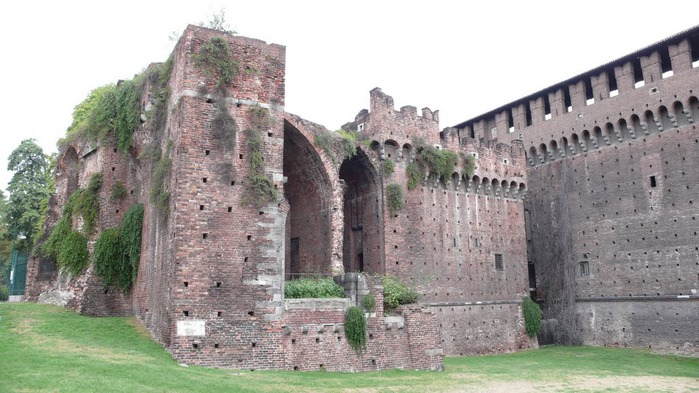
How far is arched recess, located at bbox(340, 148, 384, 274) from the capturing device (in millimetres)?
25203

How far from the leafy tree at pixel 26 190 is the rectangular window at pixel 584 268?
30342 millimetres

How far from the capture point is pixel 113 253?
19219mm

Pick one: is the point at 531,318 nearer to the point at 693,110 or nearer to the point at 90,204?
the point at 693,110

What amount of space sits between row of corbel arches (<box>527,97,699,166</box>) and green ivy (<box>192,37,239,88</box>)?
2219cm

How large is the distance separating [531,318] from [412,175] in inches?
402

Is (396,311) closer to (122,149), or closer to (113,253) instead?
(113,253)

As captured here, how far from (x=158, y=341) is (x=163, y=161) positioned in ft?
17.4

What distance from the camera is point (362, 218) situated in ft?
85.7

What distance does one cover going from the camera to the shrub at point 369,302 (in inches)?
706

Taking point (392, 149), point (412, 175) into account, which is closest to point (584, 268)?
point (412, 175)

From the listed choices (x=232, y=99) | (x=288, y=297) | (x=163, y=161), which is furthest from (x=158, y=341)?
(x=232, y=99)

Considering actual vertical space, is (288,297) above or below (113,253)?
below

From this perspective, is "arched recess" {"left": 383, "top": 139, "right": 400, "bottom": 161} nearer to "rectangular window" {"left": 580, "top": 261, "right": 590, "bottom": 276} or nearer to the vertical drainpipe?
the vertical drainpipe

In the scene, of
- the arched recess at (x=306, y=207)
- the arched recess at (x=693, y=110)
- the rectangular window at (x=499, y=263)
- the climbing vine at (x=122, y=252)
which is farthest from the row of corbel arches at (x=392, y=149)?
the arched recess at (x=693, y=110)
